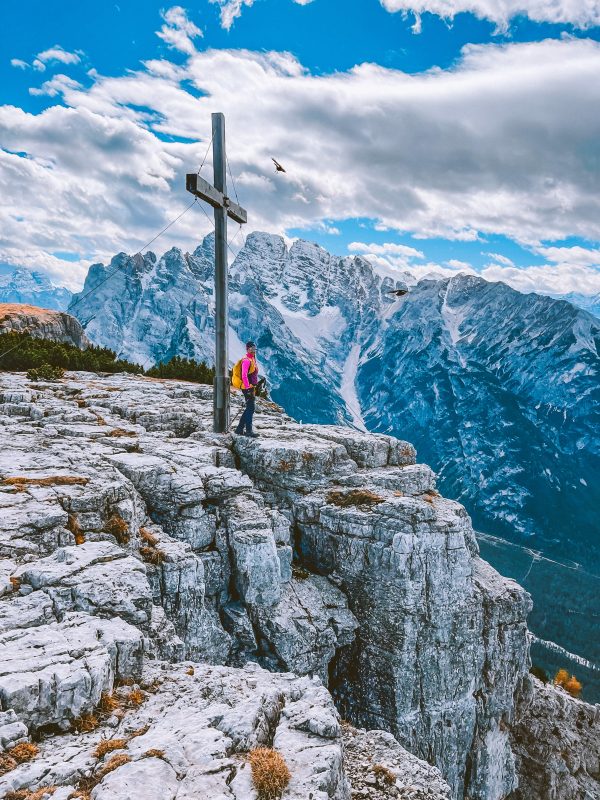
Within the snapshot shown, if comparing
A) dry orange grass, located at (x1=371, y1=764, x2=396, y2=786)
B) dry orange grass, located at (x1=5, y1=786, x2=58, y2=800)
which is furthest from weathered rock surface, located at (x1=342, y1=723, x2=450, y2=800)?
dry orange grass, located at (x1=5, y1=786, x2=58, y2=800)

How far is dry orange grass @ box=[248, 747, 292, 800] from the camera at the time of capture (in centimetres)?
838

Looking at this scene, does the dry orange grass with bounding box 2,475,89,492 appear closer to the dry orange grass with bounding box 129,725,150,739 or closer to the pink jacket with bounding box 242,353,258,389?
the dry orange grass with bounding box 129,725,150,739

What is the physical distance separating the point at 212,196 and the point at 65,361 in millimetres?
30057

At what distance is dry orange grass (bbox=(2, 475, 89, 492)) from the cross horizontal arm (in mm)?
13715

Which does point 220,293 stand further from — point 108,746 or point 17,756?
point 17,756

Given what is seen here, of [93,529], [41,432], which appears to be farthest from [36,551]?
[41,432]

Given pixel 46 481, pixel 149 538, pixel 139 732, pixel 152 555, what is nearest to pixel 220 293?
pixel 46 481

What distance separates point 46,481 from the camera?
17.0 meters

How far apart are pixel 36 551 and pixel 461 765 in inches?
808

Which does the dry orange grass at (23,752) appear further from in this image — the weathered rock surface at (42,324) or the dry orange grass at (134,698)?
the weathered rock surface at (42,324)

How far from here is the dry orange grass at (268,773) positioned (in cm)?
838

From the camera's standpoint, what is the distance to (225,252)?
26438 mm

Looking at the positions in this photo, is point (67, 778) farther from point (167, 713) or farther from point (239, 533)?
point (239, 533)

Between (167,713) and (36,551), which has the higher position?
(36,551)
